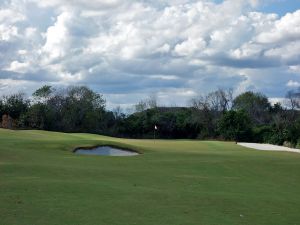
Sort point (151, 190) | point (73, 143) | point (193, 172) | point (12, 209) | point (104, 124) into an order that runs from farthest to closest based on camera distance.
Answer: point (104, 124)
point (73, 143)
point (193, 172)
point (151, 190)
point (12, 209)

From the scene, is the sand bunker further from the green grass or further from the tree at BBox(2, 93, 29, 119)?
the tree at BBox(2, 93, 29, 119)

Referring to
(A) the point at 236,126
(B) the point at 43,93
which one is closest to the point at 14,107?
(B) the point at 43,93

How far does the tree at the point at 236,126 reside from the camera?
9675 centimetres

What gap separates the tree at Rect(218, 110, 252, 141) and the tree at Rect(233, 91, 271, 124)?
27.6 m

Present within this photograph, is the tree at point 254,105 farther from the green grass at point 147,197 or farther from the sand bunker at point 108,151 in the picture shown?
the green grass at point 147,197

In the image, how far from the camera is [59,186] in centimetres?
2045

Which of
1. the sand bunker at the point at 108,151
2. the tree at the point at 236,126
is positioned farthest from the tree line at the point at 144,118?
the sand bunker at the point at 108,151

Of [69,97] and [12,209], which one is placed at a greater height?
[69,97]

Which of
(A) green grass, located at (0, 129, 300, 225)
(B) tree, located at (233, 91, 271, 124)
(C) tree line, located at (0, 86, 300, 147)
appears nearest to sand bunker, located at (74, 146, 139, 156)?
(A) green grass, located at (0, 129, 300, 225)

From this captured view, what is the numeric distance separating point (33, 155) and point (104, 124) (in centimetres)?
7799

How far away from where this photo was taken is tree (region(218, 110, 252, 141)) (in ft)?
317

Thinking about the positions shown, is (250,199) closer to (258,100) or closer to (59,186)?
(59,186)

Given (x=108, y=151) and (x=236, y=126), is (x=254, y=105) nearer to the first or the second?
→ (x=236, y=126)

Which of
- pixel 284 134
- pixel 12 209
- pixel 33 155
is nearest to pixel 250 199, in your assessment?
pixel 12 209
